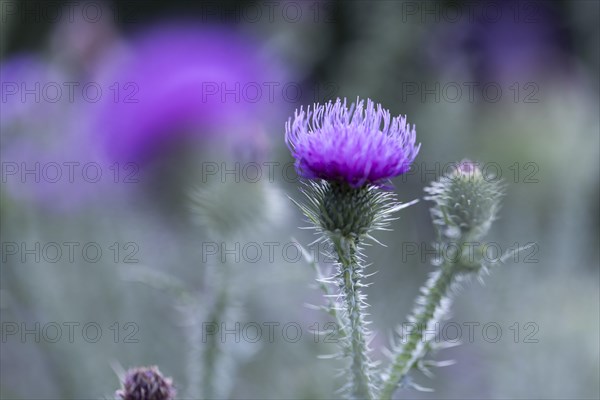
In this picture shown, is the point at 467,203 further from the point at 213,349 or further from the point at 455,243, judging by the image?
the point at 213,349

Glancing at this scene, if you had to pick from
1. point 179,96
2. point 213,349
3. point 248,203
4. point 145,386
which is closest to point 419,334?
point 145,386

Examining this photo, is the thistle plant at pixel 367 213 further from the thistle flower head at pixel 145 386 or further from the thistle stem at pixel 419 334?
the thistle flower head at pixel 145 386

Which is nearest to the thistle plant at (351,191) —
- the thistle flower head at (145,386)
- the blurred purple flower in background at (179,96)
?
the thistle flower head at (145,386)

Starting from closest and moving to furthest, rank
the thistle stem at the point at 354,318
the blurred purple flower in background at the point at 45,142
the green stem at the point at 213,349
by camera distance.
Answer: the thistle stem at the point at 354,318
the green stem at the point at 213,349
the blurred purple flower in background at the point at 45,142

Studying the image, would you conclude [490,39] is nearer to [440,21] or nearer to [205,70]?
[440,21]

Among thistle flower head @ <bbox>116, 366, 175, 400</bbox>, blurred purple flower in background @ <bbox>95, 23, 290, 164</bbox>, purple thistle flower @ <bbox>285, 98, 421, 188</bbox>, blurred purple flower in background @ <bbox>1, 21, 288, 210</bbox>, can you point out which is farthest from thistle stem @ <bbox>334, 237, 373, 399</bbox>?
blurred purple flower in background @ <bbox>95, 23, 290, 164</bbox>

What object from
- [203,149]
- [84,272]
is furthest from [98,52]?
[84,272]
